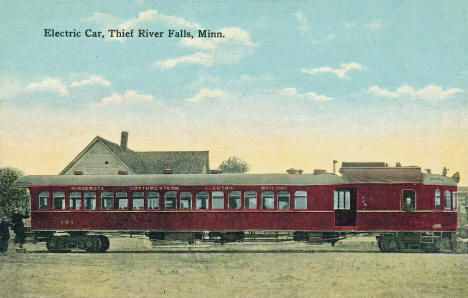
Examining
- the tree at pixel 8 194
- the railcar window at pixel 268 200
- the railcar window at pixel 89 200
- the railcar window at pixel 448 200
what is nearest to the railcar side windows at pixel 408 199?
the railcar window at pixel 448 200

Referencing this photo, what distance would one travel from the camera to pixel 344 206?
864 inches

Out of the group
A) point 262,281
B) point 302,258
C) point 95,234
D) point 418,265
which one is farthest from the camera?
point 95,234

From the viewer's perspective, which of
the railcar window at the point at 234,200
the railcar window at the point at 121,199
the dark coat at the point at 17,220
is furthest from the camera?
the railcar window at the point at 121,199

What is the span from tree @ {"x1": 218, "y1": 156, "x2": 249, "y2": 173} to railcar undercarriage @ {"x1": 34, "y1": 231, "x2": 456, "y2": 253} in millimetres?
61462

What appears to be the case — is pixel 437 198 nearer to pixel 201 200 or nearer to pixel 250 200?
pixel 250 200

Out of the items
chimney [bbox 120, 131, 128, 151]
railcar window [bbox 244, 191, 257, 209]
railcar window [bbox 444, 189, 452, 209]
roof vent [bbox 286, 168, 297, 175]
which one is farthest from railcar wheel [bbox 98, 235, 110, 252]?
chimney [bbox 120, 131, 128, 151]

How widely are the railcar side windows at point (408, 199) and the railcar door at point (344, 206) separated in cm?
195

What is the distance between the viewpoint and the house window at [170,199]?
22.5 metres

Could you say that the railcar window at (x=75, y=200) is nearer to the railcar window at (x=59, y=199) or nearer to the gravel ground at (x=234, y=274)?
the railcar window at (x=59, y=199)

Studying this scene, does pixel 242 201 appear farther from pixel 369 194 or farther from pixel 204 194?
pixel 369 194

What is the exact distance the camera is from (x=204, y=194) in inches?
885

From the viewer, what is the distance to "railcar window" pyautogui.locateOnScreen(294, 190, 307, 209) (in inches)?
866

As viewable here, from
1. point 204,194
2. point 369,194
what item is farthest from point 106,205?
point 369,194

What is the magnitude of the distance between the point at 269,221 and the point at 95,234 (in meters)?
7.51
